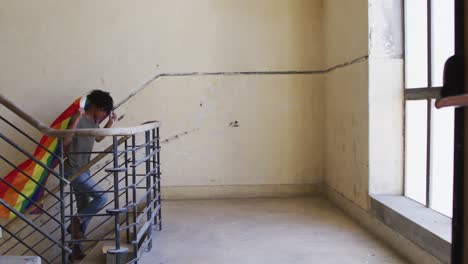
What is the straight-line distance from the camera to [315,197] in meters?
4.76

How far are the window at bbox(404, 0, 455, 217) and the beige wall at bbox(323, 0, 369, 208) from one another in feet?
1.04

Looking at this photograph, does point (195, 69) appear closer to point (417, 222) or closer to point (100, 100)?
point (100, 100)

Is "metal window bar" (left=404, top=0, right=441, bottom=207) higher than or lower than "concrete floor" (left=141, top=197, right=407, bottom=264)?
higher

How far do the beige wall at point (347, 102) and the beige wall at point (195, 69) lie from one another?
0.95ft

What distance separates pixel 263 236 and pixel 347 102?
1.49m

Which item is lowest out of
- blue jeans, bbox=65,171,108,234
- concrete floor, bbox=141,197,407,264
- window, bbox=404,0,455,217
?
concrete floor, bbox=141,197,407,264

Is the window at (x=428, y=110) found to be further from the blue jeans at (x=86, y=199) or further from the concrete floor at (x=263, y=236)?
the blue jeans at (x=86, y=199)

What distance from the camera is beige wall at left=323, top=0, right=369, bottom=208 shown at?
3.52 m

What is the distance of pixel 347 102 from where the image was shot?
157 inches

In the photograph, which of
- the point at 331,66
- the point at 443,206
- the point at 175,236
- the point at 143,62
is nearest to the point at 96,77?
the point at 143,62

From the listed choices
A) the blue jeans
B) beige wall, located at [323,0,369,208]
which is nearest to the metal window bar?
beige wall, located at [323,0,369,208]

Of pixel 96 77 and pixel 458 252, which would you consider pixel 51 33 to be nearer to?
pixel 96 77

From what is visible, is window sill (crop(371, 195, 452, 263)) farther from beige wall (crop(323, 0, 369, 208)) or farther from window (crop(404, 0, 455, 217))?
→ beige wall (crop(323, 0, 369, 208))

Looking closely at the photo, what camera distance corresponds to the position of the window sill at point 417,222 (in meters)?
2.35
